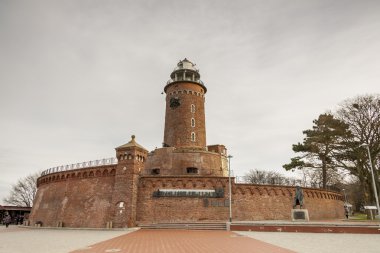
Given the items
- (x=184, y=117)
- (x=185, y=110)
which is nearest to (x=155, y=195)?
(x=184, y=117)

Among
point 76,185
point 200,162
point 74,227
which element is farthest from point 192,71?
point 74,227

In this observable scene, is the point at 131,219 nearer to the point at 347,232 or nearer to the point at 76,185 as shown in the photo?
the point at 76,185

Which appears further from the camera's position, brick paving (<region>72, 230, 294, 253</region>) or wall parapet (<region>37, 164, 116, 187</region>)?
wall parapet (<region>37, 164, 116, 187</region>)

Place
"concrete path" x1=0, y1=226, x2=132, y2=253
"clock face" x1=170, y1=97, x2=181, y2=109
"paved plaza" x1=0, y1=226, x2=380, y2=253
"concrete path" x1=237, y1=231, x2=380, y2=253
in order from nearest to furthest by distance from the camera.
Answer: "concrete path" x1=237, y1=231, x2=380, y2=253
"paved plaza" x1=0, y1=226, x2=380, y2=253
"concrete path" x1=0, y1=226, x2=132, y2=253
"clock face" x1=170, y1=97, x2=181, y2=109

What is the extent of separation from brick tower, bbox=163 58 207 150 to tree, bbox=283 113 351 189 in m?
13.5

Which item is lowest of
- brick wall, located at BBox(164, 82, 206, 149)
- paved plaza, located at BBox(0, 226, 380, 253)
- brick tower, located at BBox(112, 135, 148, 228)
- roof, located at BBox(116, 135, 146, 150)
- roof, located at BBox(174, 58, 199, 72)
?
paved plaza, located at BBox(0, 226, 380, 253)

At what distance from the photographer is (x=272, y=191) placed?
2678cm

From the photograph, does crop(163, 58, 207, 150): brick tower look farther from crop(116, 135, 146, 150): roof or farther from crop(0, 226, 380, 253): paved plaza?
crop(0, 226, 380, 253): paved plaza

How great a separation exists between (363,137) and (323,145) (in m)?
5.24

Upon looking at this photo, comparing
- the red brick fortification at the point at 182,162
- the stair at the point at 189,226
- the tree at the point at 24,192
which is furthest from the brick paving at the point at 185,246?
the tree at the point at 24,192

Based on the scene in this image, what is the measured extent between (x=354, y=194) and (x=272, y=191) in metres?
46.1

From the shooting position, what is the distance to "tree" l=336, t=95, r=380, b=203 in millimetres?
27859

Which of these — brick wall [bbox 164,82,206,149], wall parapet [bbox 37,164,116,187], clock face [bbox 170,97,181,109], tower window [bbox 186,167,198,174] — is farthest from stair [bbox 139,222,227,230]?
clock face [bbox 170,97,181,109]

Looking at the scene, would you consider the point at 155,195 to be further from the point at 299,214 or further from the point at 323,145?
the point at 323,145
